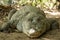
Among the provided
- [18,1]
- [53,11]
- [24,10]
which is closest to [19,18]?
[24,10]

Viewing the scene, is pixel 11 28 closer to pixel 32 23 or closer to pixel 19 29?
pixel 19 29

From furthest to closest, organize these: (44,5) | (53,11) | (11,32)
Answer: (44,5), (53,11), (11,32)

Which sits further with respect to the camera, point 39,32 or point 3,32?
point 3,32

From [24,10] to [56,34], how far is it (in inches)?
39.9

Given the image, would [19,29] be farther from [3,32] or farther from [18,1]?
[18,1]

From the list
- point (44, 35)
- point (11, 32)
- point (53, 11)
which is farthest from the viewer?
point (53, 11)

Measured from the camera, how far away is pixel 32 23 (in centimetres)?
347

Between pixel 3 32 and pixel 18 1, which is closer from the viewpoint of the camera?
pixel 3 32

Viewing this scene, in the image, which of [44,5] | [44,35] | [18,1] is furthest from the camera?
[18,1]

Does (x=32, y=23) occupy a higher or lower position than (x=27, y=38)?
higher

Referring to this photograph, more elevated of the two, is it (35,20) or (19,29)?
(35,20)

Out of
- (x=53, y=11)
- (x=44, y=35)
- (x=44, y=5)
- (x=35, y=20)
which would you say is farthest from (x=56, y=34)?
(x=44, y=5)

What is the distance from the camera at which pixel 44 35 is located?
3.67m

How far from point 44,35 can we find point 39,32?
0.96 feet
